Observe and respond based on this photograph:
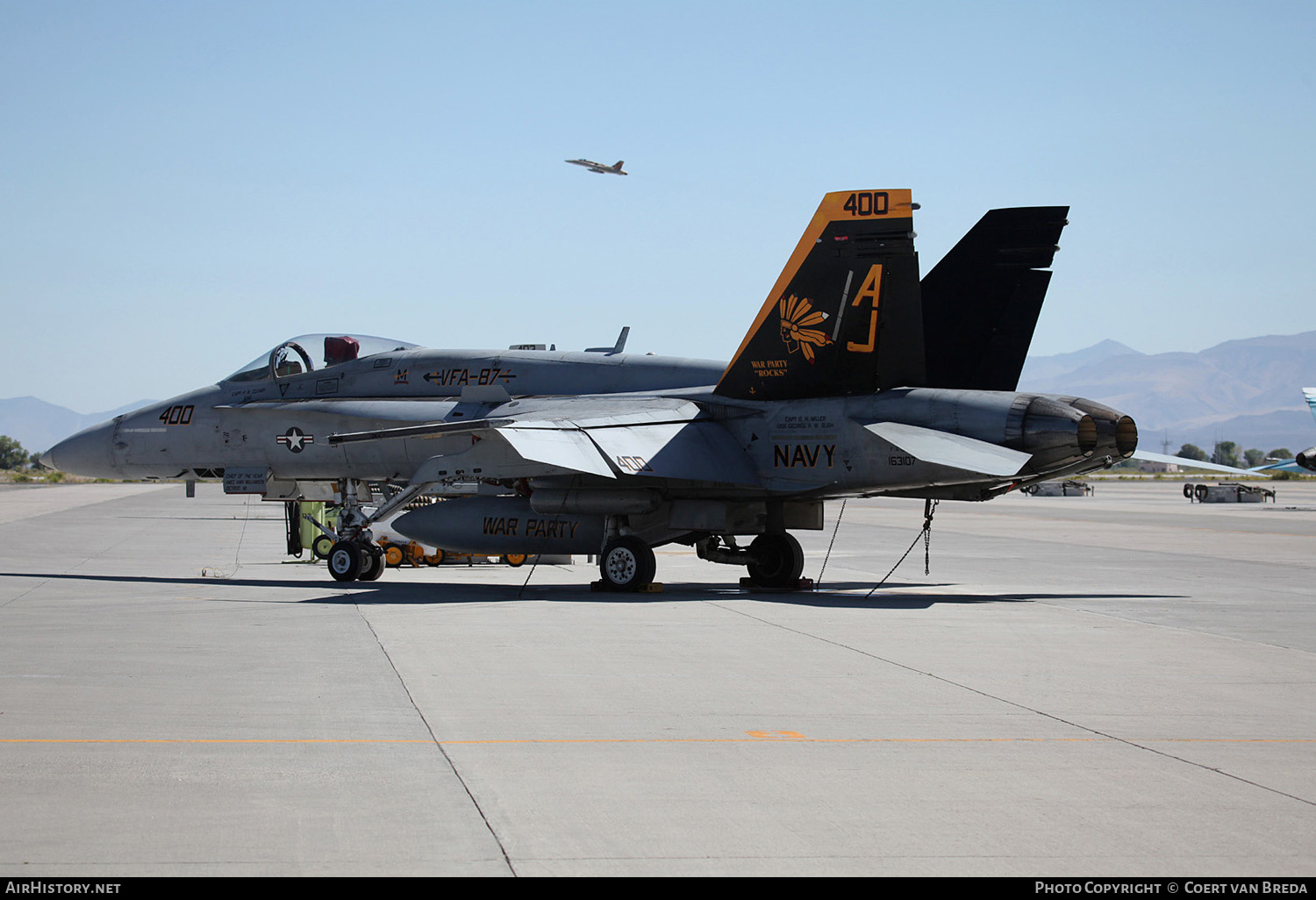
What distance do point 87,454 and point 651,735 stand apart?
14.8 m

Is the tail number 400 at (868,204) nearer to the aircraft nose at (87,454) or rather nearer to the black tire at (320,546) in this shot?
the aircraft nose at (87,454)

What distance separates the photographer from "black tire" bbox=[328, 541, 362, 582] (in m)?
17.7

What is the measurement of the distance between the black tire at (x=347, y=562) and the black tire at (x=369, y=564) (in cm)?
5

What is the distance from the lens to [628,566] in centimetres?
1616

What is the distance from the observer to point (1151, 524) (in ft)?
123

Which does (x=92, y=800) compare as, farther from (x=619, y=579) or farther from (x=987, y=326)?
(x=987, y=326)

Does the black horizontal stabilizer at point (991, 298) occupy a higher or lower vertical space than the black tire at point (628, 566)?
higher

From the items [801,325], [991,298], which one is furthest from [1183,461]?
[801,325]

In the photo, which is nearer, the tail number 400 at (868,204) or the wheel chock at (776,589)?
the tail number 400 at (868,204)

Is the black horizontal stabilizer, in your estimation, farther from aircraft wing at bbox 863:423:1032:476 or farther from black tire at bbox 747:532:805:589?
black tire at bbox 747:532:805:589

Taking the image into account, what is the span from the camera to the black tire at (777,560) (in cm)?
1744

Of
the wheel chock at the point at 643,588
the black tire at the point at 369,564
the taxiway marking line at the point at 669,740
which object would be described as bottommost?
the wheel chock at the point at 643,588

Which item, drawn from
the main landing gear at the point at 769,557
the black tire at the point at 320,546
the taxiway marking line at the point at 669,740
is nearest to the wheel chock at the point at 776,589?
the main landing gear at the point at 769,557

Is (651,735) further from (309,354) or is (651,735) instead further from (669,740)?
(309,354)
